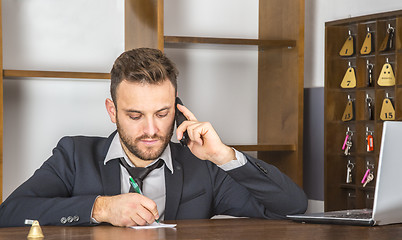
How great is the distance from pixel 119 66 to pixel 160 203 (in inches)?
23.8

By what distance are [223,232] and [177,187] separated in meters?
0.62

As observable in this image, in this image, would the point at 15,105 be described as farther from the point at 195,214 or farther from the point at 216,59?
the point at 195,214

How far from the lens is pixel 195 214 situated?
2758 millimetres

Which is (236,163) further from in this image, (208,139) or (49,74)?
(49,74)

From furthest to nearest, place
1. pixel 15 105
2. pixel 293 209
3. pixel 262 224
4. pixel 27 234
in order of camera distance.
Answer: pixel 15 105 < pixel 293 209 < pixel 262 224 < pixel 27 234

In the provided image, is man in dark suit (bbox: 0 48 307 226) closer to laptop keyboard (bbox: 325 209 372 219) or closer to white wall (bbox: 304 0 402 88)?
laptop keyboard (bbox: 325 209 372 219)

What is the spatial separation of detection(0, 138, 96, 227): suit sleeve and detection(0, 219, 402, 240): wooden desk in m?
0.07

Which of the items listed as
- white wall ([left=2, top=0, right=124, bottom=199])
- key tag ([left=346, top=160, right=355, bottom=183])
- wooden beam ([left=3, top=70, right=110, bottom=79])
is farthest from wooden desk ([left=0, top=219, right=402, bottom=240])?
white wall ([left=2, top=0, right=124, bottom=199])

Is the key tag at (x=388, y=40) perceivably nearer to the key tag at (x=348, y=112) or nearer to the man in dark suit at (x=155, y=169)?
the key tag at (x=348, y=112)

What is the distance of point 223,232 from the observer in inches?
84.0

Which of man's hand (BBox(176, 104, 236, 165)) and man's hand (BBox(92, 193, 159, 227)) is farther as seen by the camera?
man's hand (BBox(176, 104, 236, 165))

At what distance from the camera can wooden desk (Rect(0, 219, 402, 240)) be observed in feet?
6.66

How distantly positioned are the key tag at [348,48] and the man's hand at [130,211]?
2036mm

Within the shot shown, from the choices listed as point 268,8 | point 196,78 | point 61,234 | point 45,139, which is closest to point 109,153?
point 61,234
